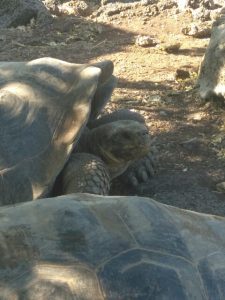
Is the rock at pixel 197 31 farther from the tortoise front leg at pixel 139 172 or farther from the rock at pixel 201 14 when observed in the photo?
the tortoise front leg at pixel 139 172

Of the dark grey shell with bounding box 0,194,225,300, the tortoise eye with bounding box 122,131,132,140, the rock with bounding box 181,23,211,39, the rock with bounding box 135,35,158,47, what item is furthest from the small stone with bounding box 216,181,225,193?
the rock with bounding box 181,23,211,39

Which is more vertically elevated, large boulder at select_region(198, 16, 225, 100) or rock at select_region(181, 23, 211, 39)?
large boulder at select_region(198, 16, 225, 100)

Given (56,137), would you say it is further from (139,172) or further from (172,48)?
(172,48)

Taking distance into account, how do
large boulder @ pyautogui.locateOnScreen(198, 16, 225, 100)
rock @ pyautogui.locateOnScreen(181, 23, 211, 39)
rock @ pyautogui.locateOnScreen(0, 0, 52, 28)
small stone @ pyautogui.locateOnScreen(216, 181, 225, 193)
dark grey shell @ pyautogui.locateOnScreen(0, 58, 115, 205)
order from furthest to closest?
1. rock @ pyautogui.locateOnScreen(0, 0, 52, 28)
2. rock @ pyautogui.locateOnScreen(181, 23, 211, 39)
3. large boulder @ pyautogui.locateOnScreen(198, 16, 225, 100)
4. small stone @ pyautogui.locateOnScreen(216, 181, 225, 193)
5. dark grey shell @ pyautogui.locateOnScreen(0, 58, 115, 205)

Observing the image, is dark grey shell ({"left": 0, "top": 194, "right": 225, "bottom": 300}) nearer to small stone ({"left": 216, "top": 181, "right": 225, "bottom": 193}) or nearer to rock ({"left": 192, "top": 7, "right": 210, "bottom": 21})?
small stone ({"left": 216, "top": 181, "right": 225, "bottom": 193})

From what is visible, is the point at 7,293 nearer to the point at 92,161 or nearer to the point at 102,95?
the point at 92,161

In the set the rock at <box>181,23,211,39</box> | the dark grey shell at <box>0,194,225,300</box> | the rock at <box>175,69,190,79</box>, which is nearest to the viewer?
the dark grey shell at <box>0,194,225,300</box>

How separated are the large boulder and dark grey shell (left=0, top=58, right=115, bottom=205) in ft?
4.00

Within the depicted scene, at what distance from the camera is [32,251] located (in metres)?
1.71

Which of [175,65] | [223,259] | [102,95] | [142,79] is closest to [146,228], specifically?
[223,259]

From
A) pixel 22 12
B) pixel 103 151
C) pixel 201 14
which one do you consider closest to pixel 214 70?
Result: pixel 103 151

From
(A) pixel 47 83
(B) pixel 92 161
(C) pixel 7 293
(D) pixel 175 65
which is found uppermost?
(C) pixel 7 293

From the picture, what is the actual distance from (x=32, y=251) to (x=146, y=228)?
332 millimetres

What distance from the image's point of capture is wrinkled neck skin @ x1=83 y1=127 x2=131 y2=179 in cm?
376
